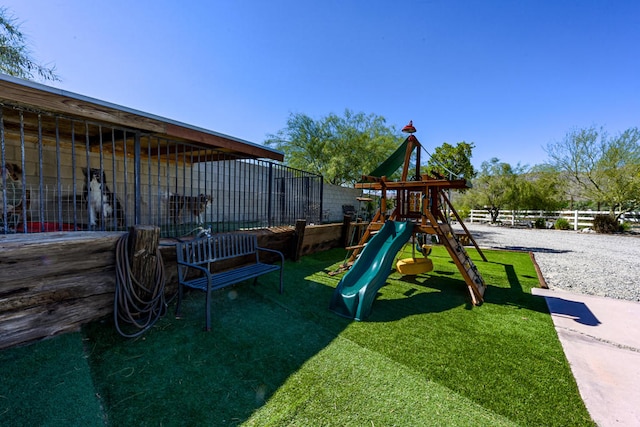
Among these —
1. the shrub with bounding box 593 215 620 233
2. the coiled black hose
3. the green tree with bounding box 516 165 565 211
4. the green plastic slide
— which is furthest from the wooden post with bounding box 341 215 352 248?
the green tree with bounding box 516 165 565 211

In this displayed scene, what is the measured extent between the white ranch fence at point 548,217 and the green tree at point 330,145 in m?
12.1

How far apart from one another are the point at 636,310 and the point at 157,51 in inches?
429

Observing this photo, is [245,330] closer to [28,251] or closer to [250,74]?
[28,251]

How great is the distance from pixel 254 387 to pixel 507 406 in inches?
67.2

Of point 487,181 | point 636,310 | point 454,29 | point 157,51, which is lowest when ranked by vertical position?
point 636,310

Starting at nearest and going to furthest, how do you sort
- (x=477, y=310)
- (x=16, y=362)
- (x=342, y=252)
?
(x=16, y=362) < (x=477, y=310) < (x=342, y=252)

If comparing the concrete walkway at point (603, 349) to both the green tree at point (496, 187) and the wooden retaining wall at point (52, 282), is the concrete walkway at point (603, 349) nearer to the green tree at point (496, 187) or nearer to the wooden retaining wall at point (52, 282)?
the wooden retaining wall at point (52, 282)

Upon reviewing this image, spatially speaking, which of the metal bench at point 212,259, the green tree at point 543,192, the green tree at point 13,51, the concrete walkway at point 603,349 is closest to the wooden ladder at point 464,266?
the concrete walkway at point 603,349

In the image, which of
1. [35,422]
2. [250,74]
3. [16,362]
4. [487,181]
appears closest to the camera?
[35,422]

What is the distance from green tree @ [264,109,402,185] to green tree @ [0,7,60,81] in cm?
941

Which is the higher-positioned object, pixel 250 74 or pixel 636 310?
pixel 250 74

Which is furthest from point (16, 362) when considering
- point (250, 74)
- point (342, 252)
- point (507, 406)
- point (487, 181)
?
point (487, 181)

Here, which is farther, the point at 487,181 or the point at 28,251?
the point at 487,181

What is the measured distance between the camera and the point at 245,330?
8.46ft
